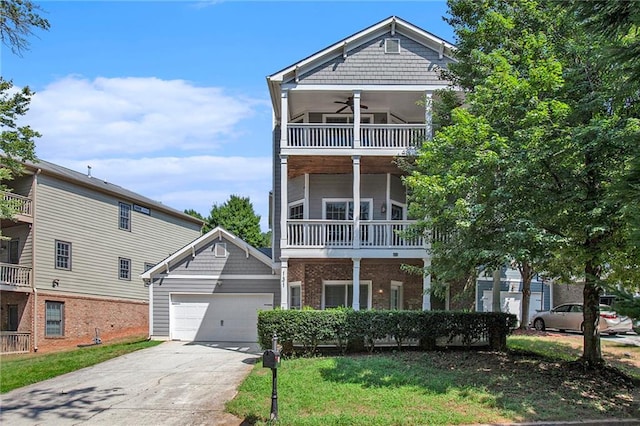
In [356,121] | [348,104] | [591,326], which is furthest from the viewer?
[348,104]

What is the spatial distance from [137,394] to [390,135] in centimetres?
1113

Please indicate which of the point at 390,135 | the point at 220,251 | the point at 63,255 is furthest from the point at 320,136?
the point at 63,255

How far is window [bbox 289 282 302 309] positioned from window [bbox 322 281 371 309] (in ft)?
3.01

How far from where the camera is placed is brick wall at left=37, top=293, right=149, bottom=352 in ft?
70.3

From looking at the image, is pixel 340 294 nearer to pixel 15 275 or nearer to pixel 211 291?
pixel 211 291

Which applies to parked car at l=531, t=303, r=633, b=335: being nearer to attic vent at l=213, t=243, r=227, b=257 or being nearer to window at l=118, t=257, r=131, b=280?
attic vent at l=213, t=243, r=227, b=257

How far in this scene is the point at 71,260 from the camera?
23156 millimetres

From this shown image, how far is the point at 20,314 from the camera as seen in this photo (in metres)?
21.1

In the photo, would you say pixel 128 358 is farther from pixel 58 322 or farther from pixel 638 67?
pixel 638 67

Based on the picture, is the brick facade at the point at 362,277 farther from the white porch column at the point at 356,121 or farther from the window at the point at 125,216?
the window at the point at 125,216

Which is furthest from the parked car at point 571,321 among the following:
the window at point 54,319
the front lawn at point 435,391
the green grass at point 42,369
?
the window at point 54,319

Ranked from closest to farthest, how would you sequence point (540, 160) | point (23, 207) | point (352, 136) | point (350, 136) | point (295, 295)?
point (540, 160) < point (352, 136) < point (350, 136) < point (295, 295) < point (23, 207)

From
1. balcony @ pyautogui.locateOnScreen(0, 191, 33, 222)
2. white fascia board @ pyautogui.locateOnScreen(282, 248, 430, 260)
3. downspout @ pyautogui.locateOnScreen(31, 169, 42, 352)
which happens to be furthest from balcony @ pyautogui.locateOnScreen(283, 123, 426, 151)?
downspout @ pyautogui.locateOnScreen(31, 169, 42, 352)

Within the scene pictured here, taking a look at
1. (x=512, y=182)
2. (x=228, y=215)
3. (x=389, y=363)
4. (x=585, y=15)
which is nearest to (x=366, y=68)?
(x=512, y=182)
